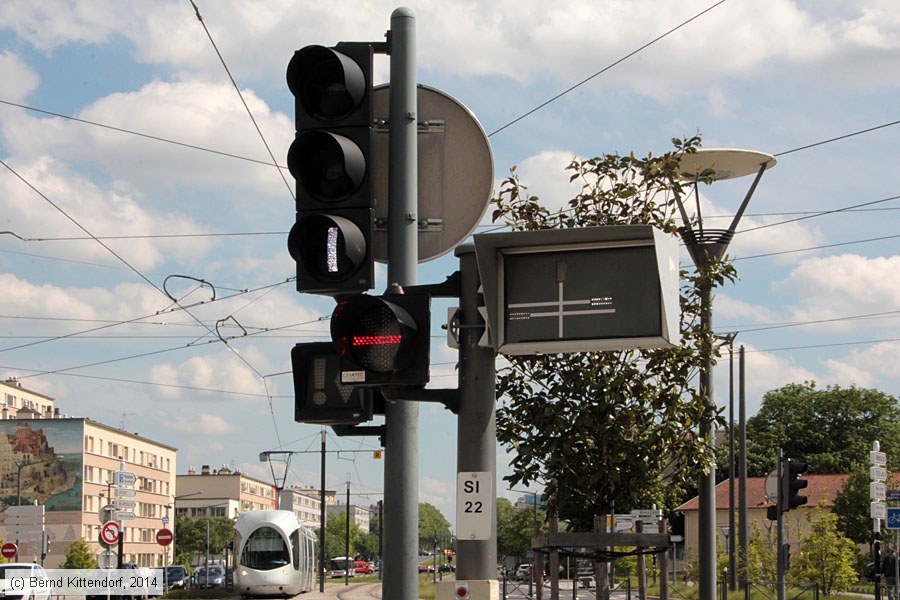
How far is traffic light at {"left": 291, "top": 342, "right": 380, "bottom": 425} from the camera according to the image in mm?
5355

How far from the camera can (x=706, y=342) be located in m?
13.4

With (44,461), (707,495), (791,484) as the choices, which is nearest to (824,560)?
(791,484)

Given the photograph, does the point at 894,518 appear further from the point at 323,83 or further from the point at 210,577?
the point at 210,577

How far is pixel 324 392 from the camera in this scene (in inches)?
212

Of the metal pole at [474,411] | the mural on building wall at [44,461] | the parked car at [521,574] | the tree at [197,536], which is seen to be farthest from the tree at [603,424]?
the tree at [197,536]

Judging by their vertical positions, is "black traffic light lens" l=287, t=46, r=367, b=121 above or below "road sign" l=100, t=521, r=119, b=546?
above

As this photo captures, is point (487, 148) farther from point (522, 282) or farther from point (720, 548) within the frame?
point (720, 548)

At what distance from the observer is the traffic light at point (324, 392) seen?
5355mm

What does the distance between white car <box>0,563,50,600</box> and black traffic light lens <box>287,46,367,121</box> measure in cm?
3130

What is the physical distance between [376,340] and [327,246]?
49 cm

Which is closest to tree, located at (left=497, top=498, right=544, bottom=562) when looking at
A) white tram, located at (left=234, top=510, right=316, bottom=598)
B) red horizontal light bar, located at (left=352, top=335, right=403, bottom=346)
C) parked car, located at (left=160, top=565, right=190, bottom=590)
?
parked car, located at (left=160, top=565, right=190, bottom=590)

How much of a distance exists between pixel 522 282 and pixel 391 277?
64cm

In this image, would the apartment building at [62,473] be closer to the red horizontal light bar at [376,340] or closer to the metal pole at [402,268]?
the metal pole at [402,268]

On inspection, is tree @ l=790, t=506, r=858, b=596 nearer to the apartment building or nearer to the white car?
the white car
